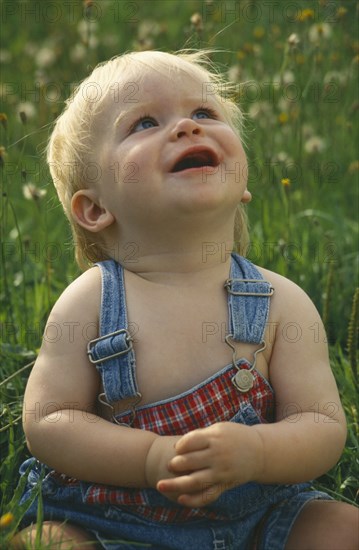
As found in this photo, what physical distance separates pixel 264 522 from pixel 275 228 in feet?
4.46

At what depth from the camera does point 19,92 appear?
4.42m

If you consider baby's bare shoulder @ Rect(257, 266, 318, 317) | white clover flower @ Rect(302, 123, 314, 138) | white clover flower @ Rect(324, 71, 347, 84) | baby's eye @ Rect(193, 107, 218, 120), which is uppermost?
white clover flower @ Rect(324, 71, 347, 84)

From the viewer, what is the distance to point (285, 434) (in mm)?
1728

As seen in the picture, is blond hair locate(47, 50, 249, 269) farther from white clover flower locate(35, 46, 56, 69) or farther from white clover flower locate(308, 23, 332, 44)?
white clover flower locate(35, 46, 56, 69)

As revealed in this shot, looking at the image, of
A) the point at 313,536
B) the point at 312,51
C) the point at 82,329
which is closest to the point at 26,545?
the point at 82,329

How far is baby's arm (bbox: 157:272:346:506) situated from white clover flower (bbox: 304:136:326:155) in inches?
66.1

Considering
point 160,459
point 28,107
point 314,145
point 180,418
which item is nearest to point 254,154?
point 314,145

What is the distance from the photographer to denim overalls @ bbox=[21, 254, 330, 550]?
1.76 meters

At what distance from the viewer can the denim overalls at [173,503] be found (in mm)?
1762

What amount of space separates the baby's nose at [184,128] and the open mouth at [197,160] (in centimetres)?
4

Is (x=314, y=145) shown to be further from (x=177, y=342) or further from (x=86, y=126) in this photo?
(x=177, y=342)

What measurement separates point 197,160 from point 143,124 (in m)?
0.13

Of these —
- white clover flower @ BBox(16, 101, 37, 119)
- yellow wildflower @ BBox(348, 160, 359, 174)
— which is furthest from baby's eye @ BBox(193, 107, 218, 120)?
white clover flower @ BBox(16, 101, 37, 119)

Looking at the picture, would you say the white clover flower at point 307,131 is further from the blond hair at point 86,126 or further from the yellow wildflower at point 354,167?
the blond hair at point 86,126
